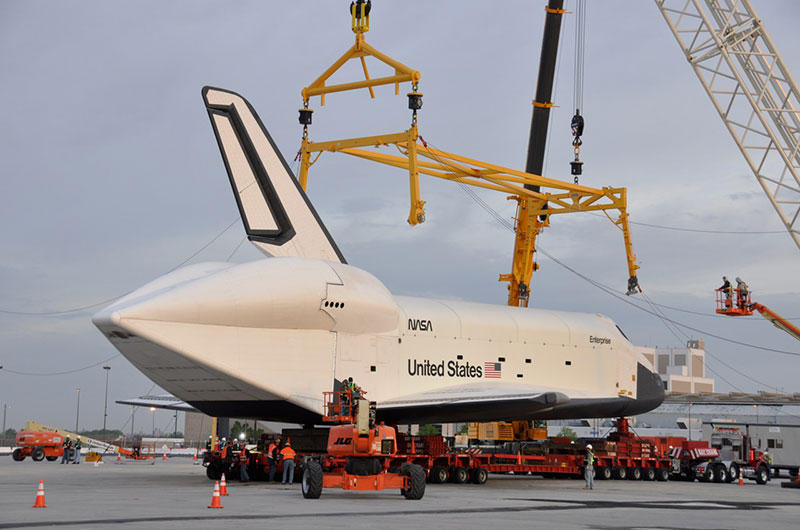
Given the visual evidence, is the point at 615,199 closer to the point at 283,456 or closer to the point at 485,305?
the point at 485,305

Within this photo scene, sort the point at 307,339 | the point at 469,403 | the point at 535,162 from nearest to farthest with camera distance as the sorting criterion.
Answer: the point at 307,339 < the point at 469,403 < the point at 535,162

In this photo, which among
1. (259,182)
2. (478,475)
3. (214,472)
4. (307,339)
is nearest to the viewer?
(307,339)

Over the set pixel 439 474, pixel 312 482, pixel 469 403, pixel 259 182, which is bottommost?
pixel 439 474

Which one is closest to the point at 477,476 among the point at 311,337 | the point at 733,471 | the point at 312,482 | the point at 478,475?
the point at 478,475

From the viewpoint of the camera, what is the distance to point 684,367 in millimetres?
124375

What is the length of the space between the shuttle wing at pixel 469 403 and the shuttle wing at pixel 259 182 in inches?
181

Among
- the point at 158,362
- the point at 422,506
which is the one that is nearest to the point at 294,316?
the point at 158,362

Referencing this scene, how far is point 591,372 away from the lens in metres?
28.5

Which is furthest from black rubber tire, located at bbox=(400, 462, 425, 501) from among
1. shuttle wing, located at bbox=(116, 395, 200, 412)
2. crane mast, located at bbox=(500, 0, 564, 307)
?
crane mast, located at bbox=(500, 0, 564, 307)

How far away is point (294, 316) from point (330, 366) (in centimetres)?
190

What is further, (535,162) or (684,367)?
(684,367)

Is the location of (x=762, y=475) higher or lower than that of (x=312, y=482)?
lower

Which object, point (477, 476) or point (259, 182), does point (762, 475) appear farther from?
point (259, 182)

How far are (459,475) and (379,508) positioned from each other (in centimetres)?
960
